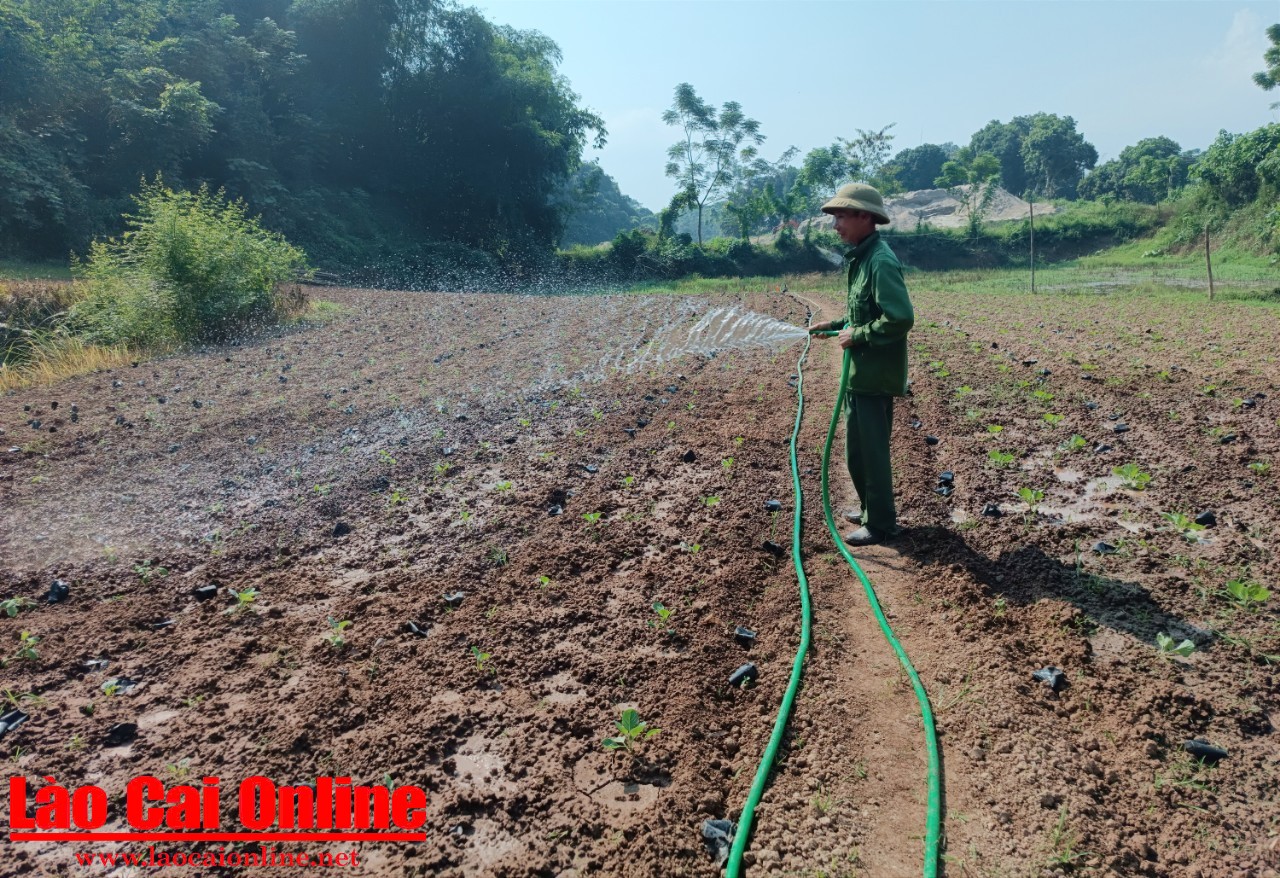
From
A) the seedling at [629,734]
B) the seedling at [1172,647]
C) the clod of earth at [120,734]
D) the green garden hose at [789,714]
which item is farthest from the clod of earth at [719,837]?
the clod of earth at [120,734]

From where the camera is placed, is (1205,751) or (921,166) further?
(921,166)

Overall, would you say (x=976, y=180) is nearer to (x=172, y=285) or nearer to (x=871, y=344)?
(x=172, y=285)

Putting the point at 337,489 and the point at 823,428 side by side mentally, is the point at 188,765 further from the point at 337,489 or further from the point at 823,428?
the point at 823,428

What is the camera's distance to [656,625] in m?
3.64

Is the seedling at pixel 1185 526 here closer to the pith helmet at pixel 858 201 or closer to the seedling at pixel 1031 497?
the seedling at pixel 1031 497

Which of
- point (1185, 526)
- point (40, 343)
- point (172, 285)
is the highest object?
point (172, 285)

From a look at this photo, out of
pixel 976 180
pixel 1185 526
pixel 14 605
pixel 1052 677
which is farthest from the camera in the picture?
pixel 976 180

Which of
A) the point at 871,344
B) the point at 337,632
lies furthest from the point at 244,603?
the point at 871,344

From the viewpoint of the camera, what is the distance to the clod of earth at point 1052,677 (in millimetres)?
3072

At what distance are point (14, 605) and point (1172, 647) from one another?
20.4 ft

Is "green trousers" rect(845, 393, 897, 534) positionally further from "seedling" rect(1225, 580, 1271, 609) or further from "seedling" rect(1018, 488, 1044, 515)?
"seedling" rect(1225, 580, 1271, 609)

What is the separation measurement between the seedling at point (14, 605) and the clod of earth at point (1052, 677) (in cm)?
555

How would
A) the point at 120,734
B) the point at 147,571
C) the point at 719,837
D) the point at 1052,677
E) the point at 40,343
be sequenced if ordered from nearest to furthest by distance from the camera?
the point at 719,837 < the point at 120,734 < the point at 1052,677 < the point at 147,571 < the point at 40,343

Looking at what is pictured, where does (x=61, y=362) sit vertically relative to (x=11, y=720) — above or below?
above
